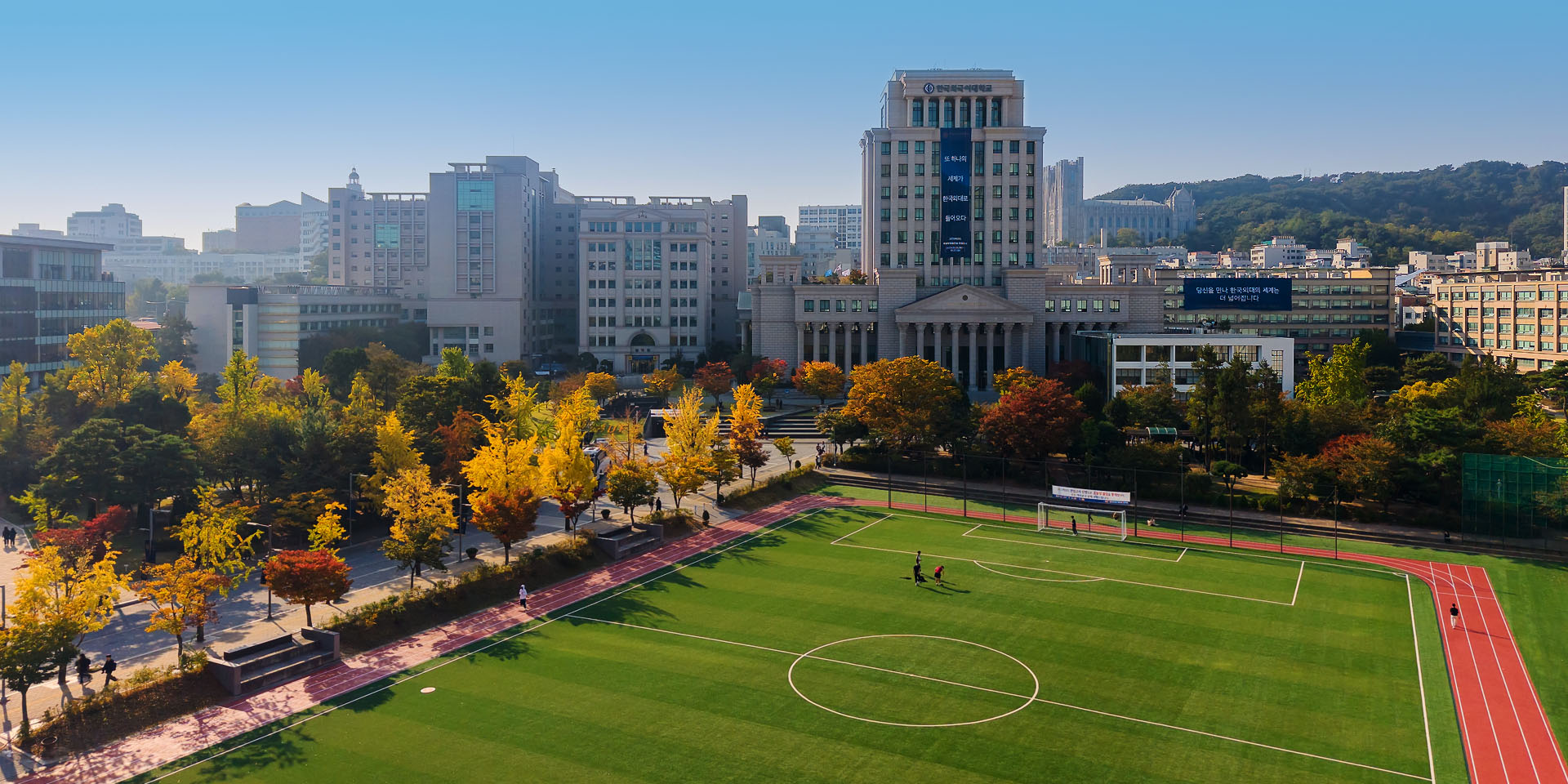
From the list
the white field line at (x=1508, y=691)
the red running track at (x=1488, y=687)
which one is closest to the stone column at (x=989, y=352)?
the red running track at (x=1488, y=687)

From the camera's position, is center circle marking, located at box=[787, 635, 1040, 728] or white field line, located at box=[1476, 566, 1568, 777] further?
center circle marking, located at box=[787, 635, 1040, 728]

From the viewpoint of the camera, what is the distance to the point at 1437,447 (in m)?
71.9

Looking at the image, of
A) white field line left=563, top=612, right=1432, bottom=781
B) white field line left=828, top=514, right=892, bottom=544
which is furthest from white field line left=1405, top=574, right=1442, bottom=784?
white field line left=828, top=514, right=892, bottom=544

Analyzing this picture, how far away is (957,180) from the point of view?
142 m

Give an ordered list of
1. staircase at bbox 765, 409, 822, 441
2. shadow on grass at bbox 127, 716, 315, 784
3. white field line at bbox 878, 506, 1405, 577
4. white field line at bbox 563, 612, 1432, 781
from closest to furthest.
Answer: shadow on grass at bbox 127, 716, 315, 784 < white field line at bbox 563, 612, 1432, 781 < white field line at bbox 878, 506, 1405, 577 < staircase at bbox 765, 409, 822, 441

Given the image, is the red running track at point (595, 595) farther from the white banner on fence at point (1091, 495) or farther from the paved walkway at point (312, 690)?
the white banner on fence at point (1091, 495)

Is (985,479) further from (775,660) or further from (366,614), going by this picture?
(366,614)

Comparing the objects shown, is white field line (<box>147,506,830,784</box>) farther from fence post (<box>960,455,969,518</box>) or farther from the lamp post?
the lamp post

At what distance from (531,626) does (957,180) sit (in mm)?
106377

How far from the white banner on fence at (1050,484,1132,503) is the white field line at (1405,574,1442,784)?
662 inches

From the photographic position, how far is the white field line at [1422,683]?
114 ft

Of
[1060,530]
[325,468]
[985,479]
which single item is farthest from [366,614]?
[985,479]

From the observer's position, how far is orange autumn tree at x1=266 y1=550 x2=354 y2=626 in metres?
44.4

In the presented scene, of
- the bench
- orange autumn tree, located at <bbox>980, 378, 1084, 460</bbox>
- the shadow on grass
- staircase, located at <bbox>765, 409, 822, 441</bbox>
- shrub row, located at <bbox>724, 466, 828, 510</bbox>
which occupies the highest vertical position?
orange autumn tree, located at <bbox>980, 378, 1084, 460</bbox>
